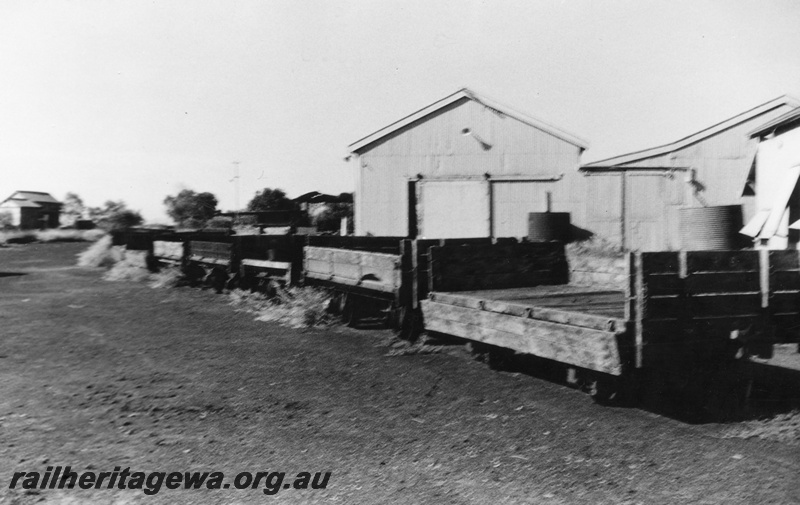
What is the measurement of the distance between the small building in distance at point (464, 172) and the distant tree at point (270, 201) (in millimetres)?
26345

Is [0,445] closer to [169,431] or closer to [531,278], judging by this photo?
[169,431]

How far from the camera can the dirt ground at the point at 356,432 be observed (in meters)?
3.36

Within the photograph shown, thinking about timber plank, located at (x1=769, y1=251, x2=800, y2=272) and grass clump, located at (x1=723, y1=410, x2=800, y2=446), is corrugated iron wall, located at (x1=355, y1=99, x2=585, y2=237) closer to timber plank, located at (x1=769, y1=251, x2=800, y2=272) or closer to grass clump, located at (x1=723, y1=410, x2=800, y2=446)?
timber plank, located at (x1=769, y1=251, x2=800, y2=272)

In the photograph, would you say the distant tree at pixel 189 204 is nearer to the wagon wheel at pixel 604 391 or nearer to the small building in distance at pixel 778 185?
the small building in distance at pixel 778 185

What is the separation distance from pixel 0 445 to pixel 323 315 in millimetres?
5254

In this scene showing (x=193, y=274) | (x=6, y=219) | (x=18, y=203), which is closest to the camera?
(x=193, y=274)

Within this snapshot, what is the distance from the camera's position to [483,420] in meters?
4.56

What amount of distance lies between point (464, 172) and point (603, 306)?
38.6 ft

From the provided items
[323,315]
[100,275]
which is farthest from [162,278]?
[323,315]

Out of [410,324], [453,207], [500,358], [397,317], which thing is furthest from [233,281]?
[500,358]

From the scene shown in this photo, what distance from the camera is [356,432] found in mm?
4320

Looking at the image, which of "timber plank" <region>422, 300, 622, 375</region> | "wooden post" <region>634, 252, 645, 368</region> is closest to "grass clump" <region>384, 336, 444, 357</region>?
"timber plank" <region>422, 300, 622, 375</region>

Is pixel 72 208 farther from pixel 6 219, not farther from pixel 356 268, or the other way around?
pixel 356 268

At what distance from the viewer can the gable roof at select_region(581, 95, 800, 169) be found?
16.4 m
